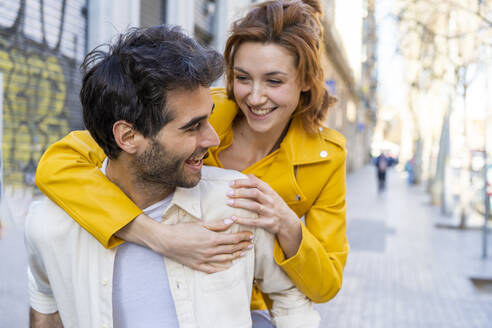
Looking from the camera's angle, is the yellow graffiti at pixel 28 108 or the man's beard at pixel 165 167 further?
the yellow graffiti at pixel 28 108

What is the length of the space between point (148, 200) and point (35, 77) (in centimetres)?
370

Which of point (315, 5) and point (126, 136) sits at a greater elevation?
point (315, 5)

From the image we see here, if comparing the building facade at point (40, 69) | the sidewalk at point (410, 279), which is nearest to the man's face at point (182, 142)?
the building facade at point (40, 69)

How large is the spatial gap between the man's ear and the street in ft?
11.3

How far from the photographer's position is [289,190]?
2416 mm

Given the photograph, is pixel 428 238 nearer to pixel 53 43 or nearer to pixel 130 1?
pixel 130 1

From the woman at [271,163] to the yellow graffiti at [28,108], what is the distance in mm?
2892

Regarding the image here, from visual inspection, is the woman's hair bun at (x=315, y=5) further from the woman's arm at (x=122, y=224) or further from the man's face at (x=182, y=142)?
the woman's arm at (x=122, y=224)

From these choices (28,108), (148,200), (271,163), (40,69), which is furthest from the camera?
(40,69)

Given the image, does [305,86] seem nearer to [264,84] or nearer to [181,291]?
[264,84]

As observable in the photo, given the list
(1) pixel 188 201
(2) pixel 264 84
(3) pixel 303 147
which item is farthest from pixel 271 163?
(1) pixel 188 201

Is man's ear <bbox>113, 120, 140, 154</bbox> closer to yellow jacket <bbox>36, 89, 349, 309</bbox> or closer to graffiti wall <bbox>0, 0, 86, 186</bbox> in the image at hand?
yellow jacket <bbox>36, 89, 349, 309</bbox>

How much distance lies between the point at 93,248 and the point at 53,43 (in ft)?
13.7

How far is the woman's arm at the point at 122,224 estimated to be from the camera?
1.96 metres
